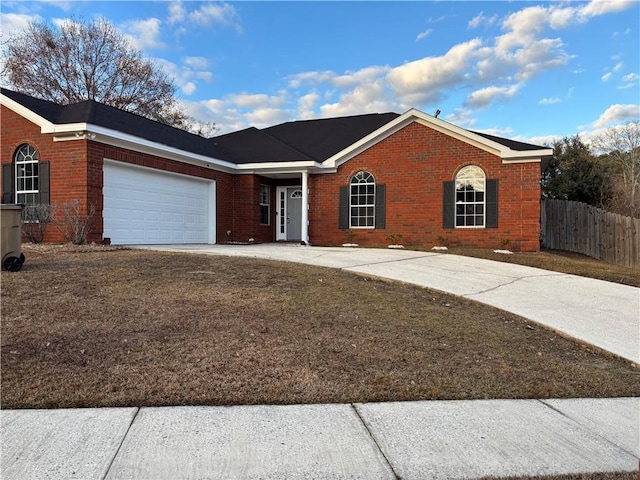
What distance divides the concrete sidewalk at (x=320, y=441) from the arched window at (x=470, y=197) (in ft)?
39.4

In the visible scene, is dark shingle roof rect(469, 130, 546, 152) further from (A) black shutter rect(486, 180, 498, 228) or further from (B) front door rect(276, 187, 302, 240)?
(B) front door rect(276, 187, 302, 240)

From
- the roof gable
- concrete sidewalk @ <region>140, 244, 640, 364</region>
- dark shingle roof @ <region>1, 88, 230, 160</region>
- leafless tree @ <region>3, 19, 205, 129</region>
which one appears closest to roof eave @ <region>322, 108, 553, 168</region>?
the roof gable

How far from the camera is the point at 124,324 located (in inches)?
211

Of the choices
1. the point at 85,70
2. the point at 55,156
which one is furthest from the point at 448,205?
the point at 85,70

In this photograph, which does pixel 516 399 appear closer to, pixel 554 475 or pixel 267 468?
pixel 554 475

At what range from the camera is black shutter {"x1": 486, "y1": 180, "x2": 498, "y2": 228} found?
594 inches

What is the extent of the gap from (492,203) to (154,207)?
10951 mm

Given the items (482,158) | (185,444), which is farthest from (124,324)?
(482,158)

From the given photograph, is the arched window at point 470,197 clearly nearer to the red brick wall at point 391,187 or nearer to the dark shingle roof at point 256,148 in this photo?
the red brick wall at point 391,187

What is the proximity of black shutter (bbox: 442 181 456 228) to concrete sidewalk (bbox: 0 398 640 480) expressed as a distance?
39.5ft

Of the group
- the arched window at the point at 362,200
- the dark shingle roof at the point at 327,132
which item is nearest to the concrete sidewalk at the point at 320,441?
the arched window at the point at 362,200

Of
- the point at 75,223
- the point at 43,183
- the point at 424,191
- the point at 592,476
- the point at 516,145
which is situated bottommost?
the point at 592,476

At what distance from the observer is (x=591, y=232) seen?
17.2 meters

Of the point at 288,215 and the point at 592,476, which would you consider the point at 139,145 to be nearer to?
the point at 288,215
